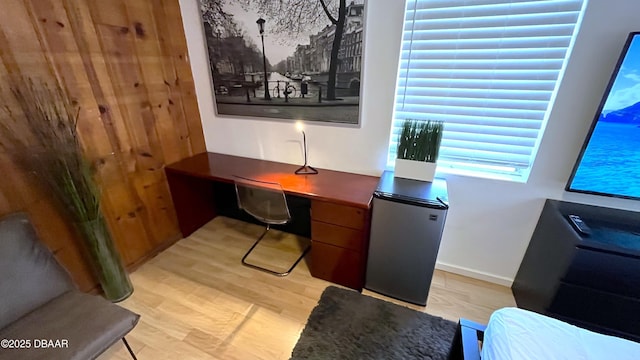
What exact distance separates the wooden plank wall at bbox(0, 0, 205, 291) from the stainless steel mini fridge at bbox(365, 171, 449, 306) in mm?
1703

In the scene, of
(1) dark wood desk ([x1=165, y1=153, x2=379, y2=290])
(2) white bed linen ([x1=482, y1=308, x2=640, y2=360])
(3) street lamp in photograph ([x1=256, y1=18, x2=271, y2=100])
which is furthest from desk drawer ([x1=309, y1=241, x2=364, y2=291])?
(3) street lamp in photograph ([x1=256, y1=18, x2=271, y2=100])

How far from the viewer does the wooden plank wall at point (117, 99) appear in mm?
1372

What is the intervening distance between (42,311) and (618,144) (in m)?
2.86

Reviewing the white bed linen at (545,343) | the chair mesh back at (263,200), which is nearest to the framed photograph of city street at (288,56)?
the chair mesh back at (263,200)

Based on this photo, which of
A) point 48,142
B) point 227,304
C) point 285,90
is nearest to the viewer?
point 48,142

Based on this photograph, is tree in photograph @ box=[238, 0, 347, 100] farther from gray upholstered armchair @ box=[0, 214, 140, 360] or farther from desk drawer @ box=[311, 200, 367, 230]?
gray upholstered armchair @ box=[0, 214, 140, 360]

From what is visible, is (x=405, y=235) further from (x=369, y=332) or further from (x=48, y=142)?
(x=48, y=142)

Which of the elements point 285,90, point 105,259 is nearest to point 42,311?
point 105,259

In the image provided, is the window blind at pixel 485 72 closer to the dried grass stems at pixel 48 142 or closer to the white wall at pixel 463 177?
the white wall at pixel 463 177

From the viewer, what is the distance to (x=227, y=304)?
5.75 ft

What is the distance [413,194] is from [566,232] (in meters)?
0.76

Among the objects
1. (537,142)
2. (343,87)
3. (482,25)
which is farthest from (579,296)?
(343,87)

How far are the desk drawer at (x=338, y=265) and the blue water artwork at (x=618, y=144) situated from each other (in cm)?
131

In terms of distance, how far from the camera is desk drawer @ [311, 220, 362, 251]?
168 cm
